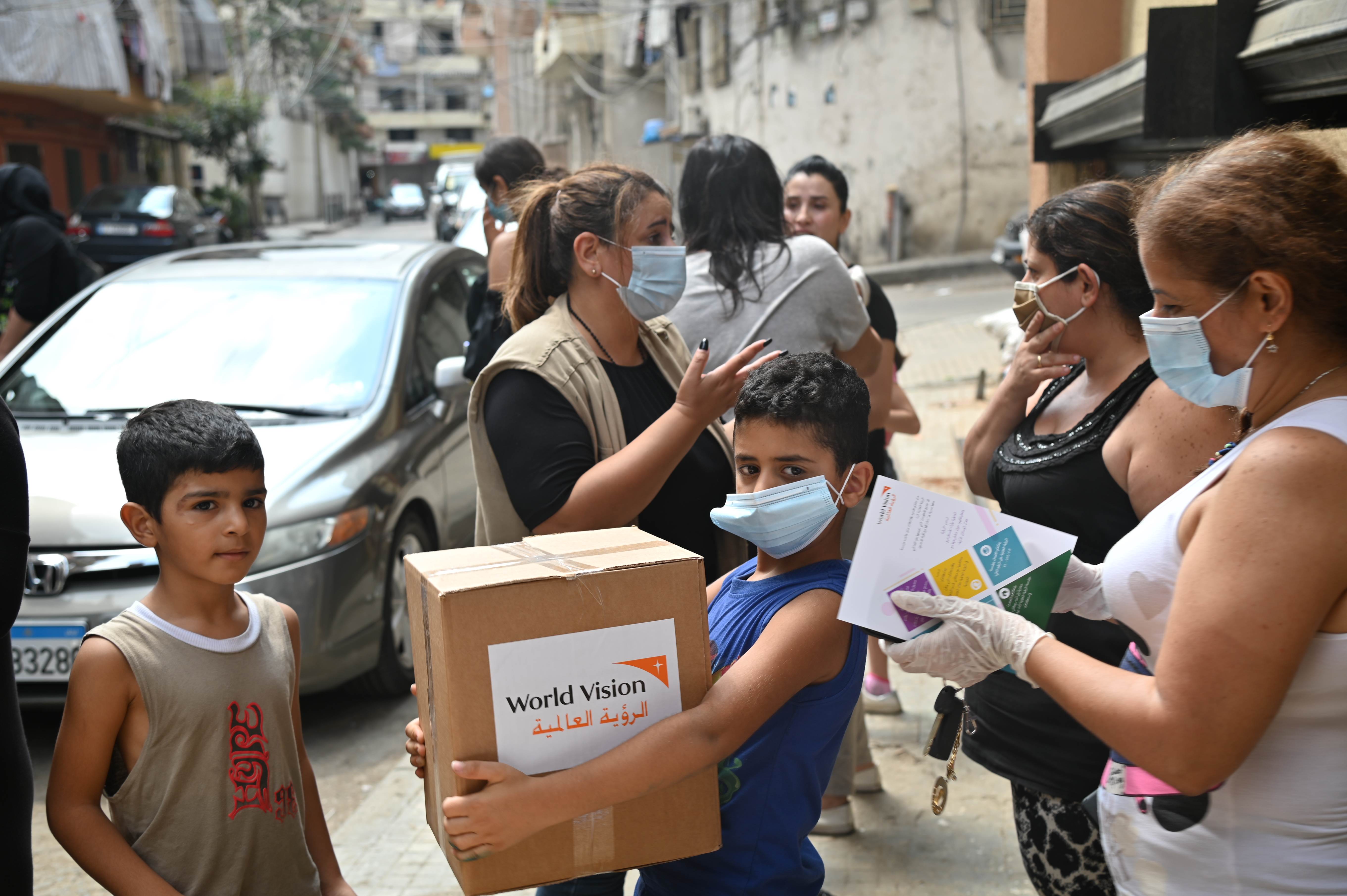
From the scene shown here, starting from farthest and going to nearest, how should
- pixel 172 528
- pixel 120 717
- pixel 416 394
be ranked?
pixel 416 394 < pixel 172 528 < pixel 120 717

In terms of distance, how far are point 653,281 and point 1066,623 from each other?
1.18 meters

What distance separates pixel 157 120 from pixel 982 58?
825 inches

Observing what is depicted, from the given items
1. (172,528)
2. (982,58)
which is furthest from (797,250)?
(982,58)

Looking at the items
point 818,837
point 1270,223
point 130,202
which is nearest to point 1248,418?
point 1270,223

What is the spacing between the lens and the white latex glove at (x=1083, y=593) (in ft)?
5.86

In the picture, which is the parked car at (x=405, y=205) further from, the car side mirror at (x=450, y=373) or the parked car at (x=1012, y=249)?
the car side mirror at (x=450, y=373)

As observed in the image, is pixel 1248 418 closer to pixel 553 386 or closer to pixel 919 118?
pixel 553 386

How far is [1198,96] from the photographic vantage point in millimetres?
3711

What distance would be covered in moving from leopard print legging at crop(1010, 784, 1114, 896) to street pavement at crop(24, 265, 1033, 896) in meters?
0.94

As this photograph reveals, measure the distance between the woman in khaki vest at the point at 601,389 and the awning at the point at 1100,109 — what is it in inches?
82.1

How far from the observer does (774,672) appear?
1.74 metres

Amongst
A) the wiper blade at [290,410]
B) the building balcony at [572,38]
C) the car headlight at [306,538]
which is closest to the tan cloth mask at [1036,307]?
the car headlight at [306,538]

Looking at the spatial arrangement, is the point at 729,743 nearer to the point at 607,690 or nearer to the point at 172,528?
the point at 607,690

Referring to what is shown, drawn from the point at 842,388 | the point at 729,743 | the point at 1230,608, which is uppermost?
the point at 842,388
